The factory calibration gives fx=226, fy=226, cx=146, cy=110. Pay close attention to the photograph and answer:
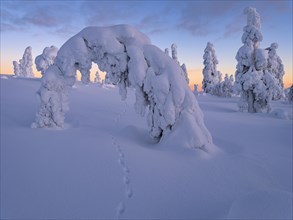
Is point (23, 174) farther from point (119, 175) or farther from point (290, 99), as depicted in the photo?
point (290, 99)

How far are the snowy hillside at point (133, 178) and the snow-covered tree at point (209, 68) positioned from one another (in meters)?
37.3

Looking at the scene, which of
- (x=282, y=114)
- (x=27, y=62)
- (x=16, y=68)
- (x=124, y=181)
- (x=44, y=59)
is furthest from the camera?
(x=16, y=68)

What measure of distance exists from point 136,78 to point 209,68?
128 feet

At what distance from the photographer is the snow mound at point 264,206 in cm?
275

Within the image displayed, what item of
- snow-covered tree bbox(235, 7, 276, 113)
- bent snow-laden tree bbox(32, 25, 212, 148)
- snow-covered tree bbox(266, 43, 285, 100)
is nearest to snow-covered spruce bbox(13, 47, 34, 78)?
snow-covered tree bbox(235, 7, 276, 113)

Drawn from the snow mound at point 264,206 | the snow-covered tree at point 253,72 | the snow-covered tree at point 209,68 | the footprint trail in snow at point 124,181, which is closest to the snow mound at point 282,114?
the snow-covered tree at point 253,72

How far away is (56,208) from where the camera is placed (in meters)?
4.18

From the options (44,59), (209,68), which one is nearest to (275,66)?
(209,68)

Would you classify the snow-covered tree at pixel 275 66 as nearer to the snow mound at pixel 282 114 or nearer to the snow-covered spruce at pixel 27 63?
the snow mound at pixel 282 114

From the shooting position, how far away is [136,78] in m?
8.80

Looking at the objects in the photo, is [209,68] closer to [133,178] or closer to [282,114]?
[282,114]

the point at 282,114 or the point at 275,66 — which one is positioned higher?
the point at 275,66

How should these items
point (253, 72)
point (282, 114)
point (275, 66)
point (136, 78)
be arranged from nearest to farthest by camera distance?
point (136, 78)
point (282, 114)
point (253, 72)
point (275, 66)

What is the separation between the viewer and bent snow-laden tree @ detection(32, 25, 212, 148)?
8328 mm
